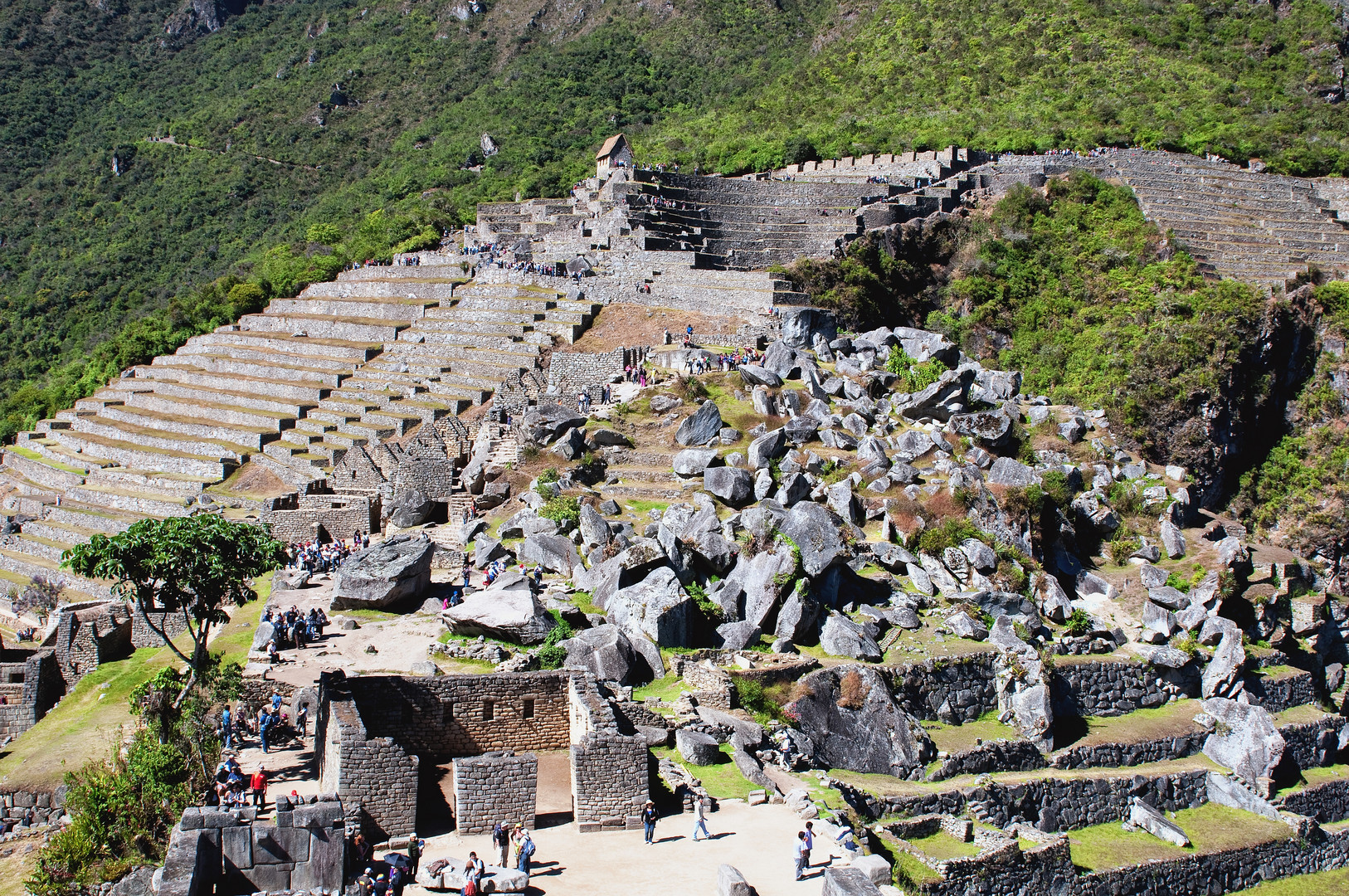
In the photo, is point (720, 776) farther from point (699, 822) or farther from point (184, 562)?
Result: point (184, 562)

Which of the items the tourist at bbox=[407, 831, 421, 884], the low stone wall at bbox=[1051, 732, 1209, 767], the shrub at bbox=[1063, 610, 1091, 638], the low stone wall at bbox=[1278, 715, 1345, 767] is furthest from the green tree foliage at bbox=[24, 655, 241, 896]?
the low stone wall at bbox=[1278, 715, 1345, 767]

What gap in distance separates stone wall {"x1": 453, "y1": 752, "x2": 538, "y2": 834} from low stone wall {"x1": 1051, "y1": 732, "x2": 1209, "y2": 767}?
10.5m

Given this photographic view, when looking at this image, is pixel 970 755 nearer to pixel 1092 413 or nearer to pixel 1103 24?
pixel 1092 413

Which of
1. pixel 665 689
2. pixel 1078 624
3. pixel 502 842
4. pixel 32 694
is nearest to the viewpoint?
pixel 502 842

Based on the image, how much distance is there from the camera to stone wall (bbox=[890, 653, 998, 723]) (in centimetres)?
1891

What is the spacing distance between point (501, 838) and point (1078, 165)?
38922 mm

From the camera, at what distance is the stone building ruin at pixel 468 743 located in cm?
1276

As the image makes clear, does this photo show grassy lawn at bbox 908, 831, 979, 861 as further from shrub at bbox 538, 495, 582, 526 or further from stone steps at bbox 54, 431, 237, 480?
stone steps at bbox 54, 431, 237, 480

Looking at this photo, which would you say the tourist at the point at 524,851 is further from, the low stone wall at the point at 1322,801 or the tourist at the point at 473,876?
the low stone wall at the point at 1322,801

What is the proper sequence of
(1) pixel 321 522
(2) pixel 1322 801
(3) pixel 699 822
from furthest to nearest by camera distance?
(1) pixel 321 522 < (2) pixel 1322 801 < (3) pixel 699 822

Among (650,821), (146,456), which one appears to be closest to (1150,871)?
(650,821)

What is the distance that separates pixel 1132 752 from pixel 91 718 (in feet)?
61.6

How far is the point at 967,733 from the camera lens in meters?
19.0

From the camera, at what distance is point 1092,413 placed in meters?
31.0
